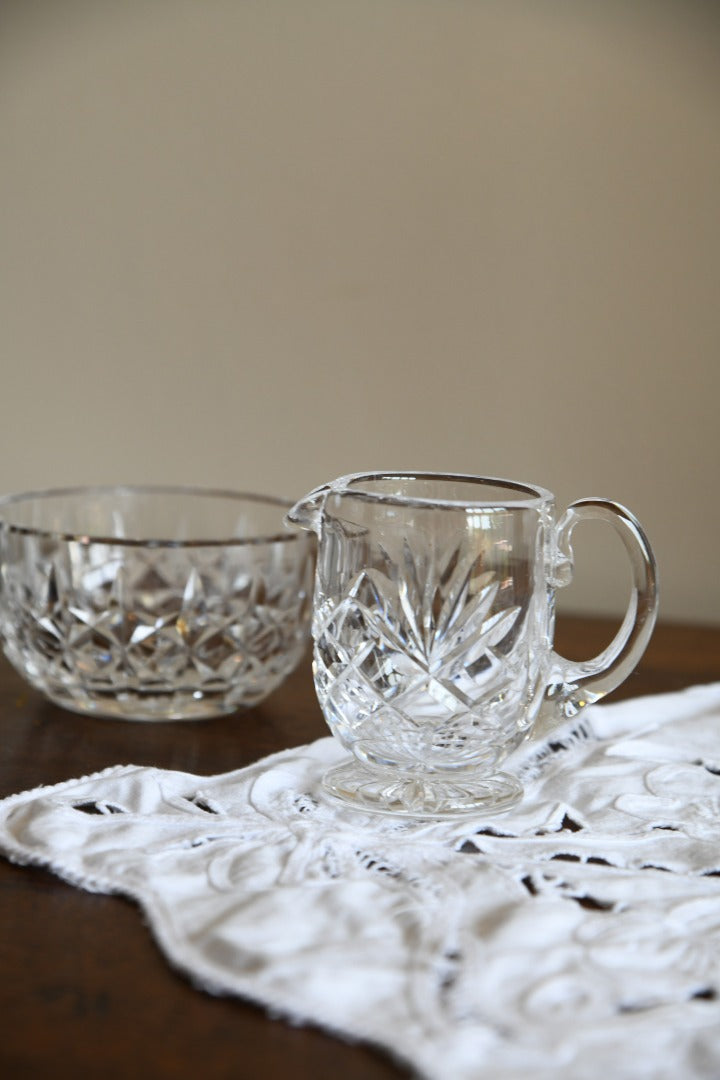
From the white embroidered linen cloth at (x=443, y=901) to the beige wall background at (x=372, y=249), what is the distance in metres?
0.73

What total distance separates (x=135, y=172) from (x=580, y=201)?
0.56 metres

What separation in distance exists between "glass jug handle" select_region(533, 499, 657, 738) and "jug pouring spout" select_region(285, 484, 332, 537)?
0.12 metres

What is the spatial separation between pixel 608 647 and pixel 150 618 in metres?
0.28

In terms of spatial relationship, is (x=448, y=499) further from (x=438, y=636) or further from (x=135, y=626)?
(x=135, y=626)

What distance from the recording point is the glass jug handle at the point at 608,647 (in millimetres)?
569

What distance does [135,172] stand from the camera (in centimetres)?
145

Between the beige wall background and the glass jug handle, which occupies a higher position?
the beige wall background

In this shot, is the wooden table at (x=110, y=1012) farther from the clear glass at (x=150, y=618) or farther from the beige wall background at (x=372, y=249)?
the beige wall background at (x=372, y=249)

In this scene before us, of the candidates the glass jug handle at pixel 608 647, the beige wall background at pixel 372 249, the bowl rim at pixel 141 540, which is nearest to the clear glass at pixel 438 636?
the glass jug handle at pixel 608 647

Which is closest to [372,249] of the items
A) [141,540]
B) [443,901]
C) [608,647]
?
[141,540]

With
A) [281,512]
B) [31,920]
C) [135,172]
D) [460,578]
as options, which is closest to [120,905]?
[31,920]

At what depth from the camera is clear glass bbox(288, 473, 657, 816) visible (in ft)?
1.76

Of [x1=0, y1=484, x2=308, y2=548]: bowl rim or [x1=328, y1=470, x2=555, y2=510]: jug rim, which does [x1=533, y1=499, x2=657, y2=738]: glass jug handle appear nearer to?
[x1=328, y1=470, x2=555, y2=510]: jug rim

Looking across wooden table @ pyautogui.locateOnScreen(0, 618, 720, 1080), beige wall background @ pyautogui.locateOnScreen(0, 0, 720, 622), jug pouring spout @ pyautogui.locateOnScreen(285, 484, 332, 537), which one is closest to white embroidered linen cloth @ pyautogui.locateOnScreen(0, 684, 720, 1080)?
wooden table @ pyautogui.locateOnScreen(0, 618, 720, 1080)
